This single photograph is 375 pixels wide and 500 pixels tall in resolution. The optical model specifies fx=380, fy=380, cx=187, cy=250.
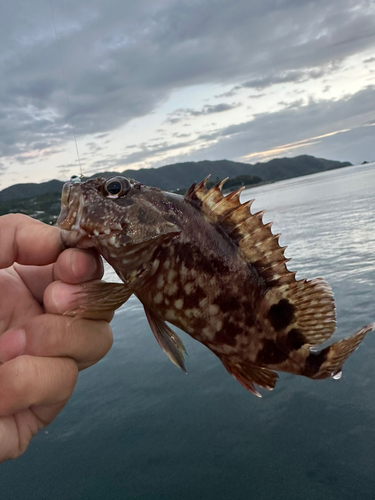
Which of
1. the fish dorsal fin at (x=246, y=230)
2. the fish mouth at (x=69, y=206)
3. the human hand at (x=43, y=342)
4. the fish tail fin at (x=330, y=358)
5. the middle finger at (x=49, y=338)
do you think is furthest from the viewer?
the fish dorsal fin at (x=246, y=230)

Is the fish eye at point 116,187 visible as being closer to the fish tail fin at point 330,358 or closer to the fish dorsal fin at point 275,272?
the fish dorsal fin at point 275,272

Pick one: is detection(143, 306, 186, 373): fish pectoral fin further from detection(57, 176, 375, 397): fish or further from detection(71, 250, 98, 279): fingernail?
detection(71, 250, 98, 279): fingernail

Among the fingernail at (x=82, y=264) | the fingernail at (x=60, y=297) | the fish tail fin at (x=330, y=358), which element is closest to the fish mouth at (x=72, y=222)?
the fingernail at (x=82, y=264)

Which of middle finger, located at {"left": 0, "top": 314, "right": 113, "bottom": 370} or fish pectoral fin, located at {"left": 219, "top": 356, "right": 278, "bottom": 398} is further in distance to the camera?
fish pectoral fin, located at {"left": 219, "top": 356, "right": 278, "bottom": 398}

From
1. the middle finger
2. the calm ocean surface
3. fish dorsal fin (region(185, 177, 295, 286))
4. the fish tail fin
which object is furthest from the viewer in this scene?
the calm ocean surface

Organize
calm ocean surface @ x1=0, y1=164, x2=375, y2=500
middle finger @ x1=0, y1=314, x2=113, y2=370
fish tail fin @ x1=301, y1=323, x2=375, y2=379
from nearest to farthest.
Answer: middle finger @ x1=0, y1=314, x2=113, y2=370 → fish tail fin @ x1=301, y1=323, x2=375, y2=379 → calm ocean surface @ x1=0, y1=164, x2=375, y2=500

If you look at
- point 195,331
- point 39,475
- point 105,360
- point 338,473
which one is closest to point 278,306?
point 195,331

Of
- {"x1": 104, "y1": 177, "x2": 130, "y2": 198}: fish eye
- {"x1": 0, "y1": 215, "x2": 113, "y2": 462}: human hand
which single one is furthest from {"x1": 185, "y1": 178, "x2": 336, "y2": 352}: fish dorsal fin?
{"x1": 0, "y1": 215, "x2": 113, "y2": 462}: human hand
